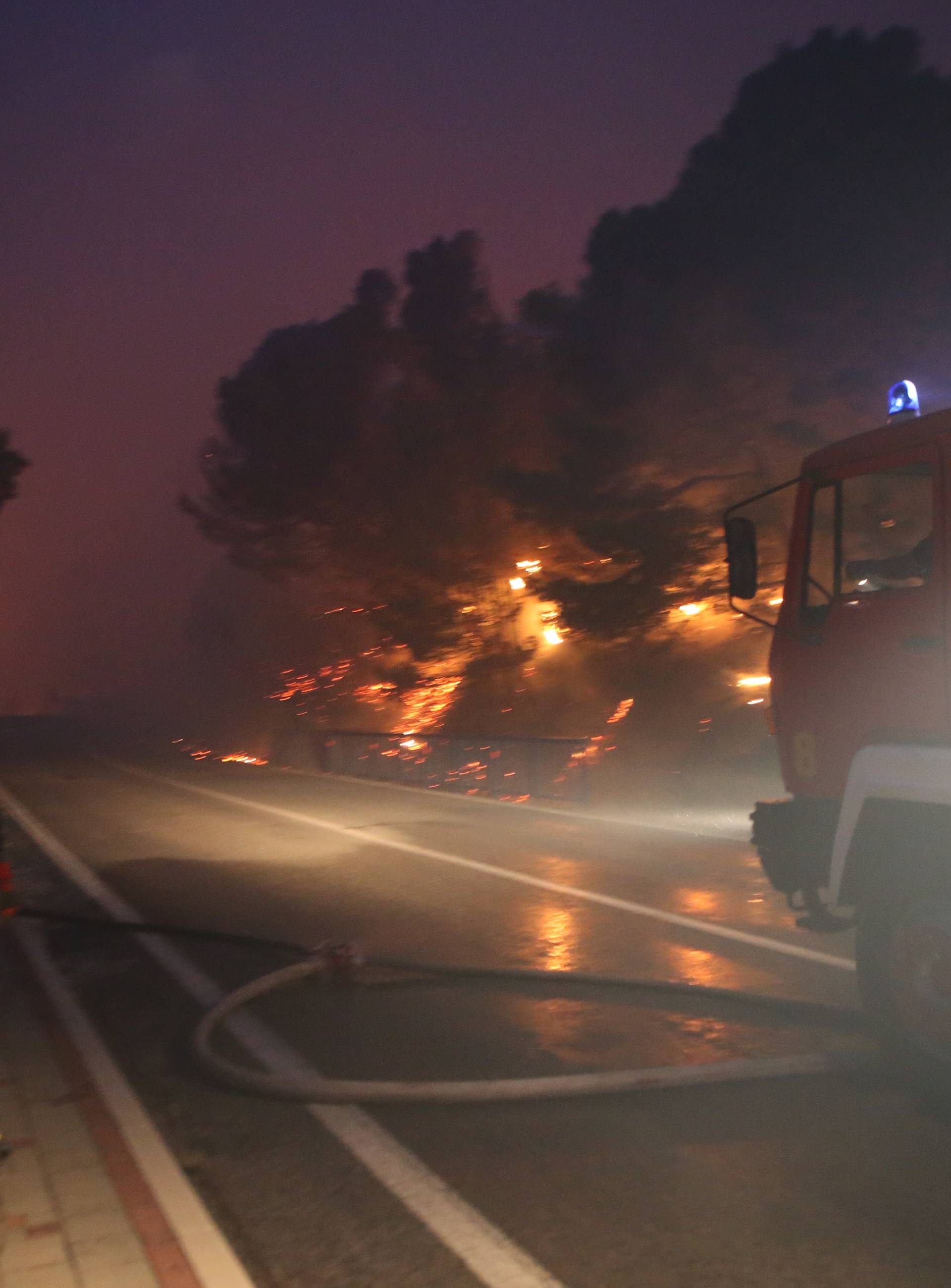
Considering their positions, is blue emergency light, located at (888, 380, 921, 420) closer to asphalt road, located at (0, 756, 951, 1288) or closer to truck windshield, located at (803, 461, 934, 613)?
truck windshield, located at (803, 461, 934, 613)

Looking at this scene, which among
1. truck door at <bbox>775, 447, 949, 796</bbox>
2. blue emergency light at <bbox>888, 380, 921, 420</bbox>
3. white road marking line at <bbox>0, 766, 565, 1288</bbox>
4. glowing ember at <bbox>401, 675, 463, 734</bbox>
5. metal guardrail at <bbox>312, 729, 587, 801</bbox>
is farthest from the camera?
glowing ember at <bbox>401, 675, 463, 734</bbox>

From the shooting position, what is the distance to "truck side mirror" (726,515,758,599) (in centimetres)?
609

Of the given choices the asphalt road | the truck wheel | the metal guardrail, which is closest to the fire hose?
the asphalt road

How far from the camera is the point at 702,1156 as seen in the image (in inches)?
185

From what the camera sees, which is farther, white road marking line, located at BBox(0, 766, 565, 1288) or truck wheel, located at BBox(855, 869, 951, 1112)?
truck wheel, located at BBox(855, 869, 951, 1112)

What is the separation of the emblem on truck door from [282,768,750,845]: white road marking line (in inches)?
298

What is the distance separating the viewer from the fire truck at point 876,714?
5.32m

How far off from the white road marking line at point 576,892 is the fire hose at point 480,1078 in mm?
1307

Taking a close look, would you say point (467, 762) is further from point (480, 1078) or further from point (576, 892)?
point (480, 1078)

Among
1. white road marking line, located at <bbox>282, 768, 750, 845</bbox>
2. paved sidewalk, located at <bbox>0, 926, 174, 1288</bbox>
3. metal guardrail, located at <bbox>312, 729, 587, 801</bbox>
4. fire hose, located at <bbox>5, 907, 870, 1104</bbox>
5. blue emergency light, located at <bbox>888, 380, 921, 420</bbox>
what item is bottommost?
paved sidewalk, located at <bbox>0, 926, 174, 1288</bbox>

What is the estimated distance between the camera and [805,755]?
6305 millimetres

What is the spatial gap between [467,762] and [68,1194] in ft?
59.4

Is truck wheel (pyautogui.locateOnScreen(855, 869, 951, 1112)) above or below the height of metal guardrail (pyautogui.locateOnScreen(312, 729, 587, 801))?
below

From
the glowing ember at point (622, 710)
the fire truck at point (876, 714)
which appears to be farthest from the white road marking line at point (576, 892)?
the glowing ember at point (622, 710)
